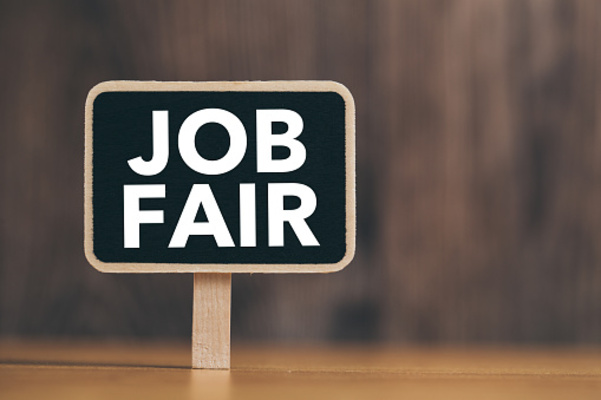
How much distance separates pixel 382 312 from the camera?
30.2 inches

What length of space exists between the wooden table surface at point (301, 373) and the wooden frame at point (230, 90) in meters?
0.10

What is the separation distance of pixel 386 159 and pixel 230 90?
9.5 inches

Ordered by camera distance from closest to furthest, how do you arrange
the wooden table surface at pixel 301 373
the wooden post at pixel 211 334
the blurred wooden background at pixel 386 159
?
the wooden table surface at pixel 301 373, the wooden post at pixel 211 334, the blurred wooden background at pixel 386 159

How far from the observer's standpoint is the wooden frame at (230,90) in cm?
60

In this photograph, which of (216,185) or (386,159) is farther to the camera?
(386,159)

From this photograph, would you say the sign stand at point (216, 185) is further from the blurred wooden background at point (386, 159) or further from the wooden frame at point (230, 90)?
the blurred wooden background at point (386, 159)

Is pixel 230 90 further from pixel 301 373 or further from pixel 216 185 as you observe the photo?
pixel 301 373

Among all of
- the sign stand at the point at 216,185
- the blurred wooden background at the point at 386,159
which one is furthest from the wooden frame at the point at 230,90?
the blurred wooden background at the point at 386,159

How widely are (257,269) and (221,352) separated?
0.29ft

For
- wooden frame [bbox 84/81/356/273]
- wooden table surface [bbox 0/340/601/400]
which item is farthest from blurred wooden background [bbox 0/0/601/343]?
wooden frame [bbox 84/81/356/273]

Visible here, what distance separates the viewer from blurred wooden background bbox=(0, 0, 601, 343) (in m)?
0.76

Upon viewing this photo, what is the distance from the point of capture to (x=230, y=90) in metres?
0.63

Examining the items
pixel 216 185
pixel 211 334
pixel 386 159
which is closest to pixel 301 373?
pixel 211 334

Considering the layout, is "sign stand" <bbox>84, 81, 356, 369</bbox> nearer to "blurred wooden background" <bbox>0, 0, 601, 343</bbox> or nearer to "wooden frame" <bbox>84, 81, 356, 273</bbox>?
"wooden frame" <bbox>84, 81, 356, 273</bbox>
